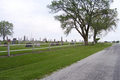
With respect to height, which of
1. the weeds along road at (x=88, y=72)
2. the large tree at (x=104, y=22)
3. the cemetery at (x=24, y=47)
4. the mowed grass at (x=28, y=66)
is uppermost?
the large tree at (x=104, y=22)

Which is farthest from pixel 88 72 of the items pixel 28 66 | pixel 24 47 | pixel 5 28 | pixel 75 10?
pixel 5 28

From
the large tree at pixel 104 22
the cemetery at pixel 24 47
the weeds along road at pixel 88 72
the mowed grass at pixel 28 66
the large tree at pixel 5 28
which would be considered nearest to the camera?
the weeds along road at pixel 88 72

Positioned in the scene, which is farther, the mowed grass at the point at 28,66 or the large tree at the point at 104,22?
the large tree at the point at 104,22

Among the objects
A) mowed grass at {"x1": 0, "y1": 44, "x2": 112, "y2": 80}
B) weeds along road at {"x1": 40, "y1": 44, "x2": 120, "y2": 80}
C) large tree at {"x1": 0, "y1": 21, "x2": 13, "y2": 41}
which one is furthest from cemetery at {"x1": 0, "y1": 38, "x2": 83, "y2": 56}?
large tree at {"x1": 0, "y1": 21, "x2": 13, "y2": 41}

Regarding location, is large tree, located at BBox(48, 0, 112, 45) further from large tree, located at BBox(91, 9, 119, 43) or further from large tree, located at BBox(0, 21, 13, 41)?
large tree, located at BBox(0, 21, 13, 41)

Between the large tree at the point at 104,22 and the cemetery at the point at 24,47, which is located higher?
the large tree at the point at 104,22

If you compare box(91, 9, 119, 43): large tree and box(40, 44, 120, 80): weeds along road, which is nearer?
box(40, 44, 120, 80): weeds along road


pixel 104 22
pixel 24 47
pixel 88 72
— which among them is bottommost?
pixel 88 72

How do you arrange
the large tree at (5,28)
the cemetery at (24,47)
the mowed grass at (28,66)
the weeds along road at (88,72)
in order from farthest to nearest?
1. the large tree at (5,28)
2. the cemetery at (24,47)
3. the mowed grass at (28,66)
4. the weeds along road at (88,72)

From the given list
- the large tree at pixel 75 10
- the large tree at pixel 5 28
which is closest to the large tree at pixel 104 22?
the large tree at pixel 75 10

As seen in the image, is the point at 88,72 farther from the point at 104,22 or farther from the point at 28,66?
the point at 104,22

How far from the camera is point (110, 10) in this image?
3019 cm

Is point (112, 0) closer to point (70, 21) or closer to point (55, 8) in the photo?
point (70, 21)

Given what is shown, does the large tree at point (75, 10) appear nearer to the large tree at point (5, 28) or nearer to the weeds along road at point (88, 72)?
the weeds along road at point (88, 72)
